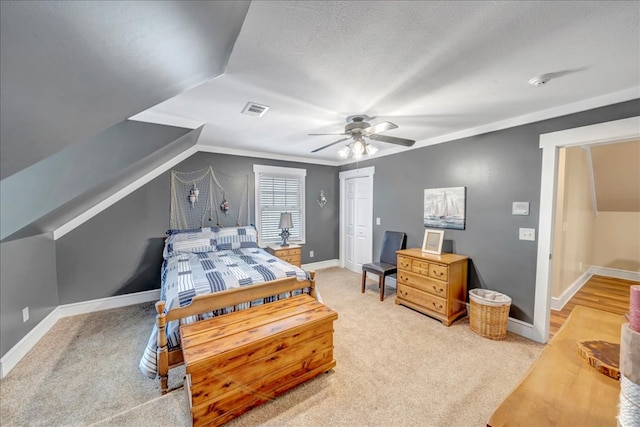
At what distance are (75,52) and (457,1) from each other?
1567 millimetres

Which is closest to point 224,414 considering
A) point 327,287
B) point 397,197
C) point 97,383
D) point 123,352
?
point 97,383

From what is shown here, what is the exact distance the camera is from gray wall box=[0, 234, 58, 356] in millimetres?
2148

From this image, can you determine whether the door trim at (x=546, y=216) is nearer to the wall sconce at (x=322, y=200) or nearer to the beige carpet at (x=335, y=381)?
the beige carpet at (x=335, y=381)

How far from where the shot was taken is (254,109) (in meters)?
2.42

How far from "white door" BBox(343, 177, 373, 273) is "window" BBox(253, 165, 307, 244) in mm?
1004

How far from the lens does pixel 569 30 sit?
1320mm

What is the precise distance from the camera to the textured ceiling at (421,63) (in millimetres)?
1203

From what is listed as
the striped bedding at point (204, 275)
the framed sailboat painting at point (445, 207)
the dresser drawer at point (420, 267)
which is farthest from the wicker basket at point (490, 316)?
the striped bedding at point (204, 275)

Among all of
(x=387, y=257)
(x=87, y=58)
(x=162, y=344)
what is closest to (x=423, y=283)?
(x=387, y=257)

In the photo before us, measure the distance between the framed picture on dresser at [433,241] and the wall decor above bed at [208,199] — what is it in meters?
2.97

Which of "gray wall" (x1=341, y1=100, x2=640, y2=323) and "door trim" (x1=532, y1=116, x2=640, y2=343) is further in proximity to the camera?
"gray wall" (x1=341, y1=100, x2=640, y2=323)

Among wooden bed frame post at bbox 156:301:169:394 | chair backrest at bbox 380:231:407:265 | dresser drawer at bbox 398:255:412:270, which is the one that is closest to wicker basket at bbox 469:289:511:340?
dresser drawer at bbox 398:255:412:270

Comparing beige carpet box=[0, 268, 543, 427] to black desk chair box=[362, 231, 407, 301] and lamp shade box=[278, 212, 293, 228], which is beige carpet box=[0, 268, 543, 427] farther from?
lamp shade box=[278, 212, 293, 228]

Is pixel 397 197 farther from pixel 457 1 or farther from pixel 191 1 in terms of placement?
pixel 191 1
